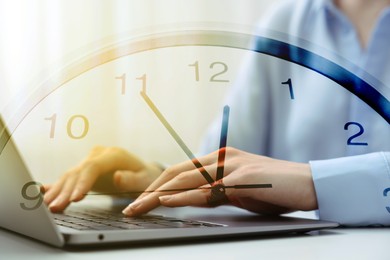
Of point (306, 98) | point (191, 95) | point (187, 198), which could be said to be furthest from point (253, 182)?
point (191, 95)

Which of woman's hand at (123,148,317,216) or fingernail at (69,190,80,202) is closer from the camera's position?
woman's hand at (123,148,317,216)

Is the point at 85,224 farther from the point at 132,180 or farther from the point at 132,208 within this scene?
the point at 132,180

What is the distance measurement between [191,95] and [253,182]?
55.0 inches

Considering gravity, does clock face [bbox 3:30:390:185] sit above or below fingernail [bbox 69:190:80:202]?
above

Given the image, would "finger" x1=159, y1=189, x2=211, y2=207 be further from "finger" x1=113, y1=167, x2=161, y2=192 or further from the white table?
"finger" x1=113, y1=167, x2=161, y2=192

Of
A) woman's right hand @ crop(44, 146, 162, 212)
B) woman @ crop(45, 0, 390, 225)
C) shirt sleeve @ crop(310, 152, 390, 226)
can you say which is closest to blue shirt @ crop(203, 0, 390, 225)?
woman @ crop(45, 0, 390, 225)

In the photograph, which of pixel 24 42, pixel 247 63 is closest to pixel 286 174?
pixel 247 63

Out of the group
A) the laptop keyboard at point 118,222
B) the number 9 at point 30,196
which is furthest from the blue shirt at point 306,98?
the number 9 at point 30,196

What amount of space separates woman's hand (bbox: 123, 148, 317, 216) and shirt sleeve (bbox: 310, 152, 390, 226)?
0.05 ft

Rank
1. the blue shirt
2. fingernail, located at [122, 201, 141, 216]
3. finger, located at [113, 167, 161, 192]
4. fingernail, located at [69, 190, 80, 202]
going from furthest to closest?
the blue shirt
finger, located at [113, 167, 161, 192]
fingernail, located at [69, 190, 80, 202]
fingernail, located at [122, 201, 141, 216]

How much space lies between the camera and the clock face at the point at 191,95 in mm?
754

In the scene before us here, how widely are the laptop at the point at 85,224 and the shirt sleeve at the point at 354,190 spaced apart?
8 cm

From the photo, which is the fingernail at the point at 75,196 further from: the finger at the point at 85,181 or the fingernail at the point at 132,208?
the fingernail at the point at 132,208

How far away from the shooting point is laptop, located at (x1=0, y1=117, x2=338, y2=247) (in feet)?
1.43
